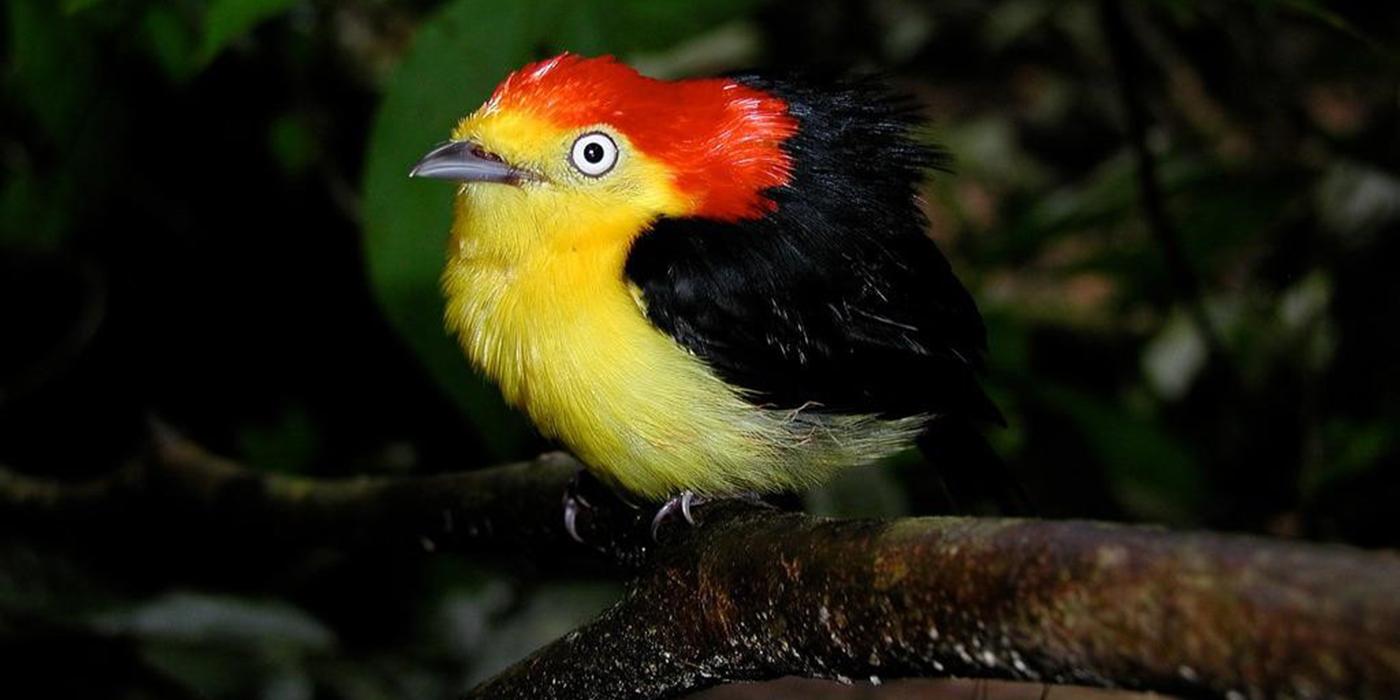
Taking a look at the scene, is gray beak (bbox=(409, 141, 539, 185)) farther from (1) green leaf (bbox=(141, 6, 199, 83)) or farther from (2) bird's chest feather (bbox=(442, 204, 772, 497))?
(1) green leaf (bbox=(141, 6, 199, 83))

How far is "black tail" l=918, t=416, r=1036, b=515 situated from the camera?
9.33 ft

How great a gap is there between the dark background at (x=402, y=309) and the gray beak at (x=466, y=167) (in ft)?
1.27

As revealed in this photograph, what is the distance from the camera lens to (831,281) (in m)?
2.43

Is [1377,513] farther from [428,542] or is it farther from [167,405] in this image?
[167,405]

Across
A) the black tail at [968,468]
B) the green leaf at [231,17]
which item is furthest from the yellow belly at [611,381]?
the green leaf at [231,17]

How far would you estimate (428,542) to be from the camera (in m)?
2.94

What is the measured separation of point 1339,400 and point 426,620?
10.0 feet

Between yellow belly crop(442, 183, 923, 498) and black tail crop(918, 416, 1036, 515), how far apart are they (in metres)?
0.39

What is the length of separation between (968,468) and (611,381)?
0.90 m

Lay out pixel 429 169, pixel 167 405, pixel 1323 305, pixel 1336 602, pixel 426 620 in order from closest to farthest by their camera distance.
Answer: pixel 1336 602, pixel 429 169, pixel 426 620, pixel 1323 305, pixel 167 405

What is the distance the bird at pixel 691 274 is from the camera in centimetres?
234

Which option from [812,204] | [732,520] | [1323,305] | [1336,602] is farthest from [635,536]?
[1323,305]

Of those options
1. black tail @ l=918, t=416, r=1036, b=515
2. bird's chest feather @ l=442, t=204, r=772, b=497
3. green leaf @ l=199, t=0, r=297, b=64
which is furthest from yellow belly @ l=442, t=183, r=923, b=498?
green leaf @ l=199, t=0, r=297, b=64

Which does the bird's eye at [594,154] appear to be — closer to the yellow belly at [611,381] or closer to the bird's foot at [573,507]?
the yellow belly at [611,381]
